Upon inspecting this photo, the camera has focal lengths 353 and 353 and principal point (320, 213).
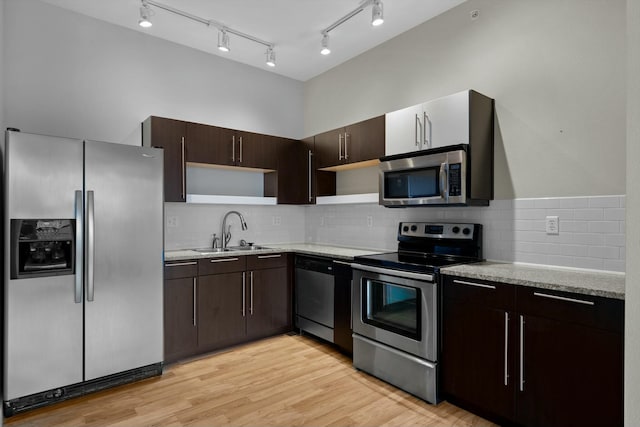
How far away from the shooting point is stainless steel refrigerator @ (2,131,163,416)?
2.28 m

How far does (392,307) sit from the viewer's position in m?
2.68

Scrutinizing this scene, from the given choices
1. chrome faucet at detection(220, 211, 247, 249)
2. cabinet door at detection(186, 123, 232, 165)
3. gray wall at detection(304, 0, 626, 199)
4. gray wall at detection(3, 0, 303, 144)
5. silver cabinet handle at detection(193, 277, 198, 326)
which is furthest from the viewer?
chrome faucet at detection(220, 211, 247, 249)

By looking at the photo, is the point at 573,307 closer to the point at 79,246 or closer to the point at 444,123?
the point at 444,123

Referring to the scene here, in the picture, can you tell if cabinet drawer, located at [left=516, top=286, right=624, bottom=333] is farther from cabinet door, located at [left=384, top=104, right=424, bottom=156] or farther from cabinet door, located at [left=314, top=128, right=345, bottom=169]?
cabinet door, located at [left=314, top=128, right=345, bottom=169]

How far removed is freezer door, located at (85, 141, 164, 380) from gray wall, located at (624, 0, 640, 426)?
2.86m

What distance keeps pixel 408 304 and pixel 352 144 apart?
67.3 inches

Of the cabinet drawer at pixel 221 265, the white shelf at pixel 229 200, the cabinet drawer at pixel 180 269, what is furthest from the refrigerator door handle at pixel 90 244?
the white shelf at pixel 229 200

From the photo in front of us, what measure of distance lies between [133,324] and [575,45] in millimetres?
3689

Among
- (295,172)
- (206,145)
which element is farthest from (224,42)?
(295,172)

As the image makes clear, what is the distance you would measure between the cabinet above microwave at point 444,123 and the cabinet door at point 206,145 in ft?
5.60

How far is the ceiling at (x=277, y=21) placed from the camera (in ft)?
9.71

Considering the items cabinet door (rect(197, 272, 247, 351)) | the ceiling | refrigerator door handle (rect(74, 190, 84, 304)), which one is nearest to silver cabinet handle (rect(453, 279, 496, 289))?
cabinet door (rect(197, 272, 247, 351))

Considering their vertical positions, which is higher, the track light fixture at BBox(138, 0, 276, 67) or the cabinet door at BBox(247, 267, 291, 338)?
the track light fixture at BBox(138, 0, 276, 67)

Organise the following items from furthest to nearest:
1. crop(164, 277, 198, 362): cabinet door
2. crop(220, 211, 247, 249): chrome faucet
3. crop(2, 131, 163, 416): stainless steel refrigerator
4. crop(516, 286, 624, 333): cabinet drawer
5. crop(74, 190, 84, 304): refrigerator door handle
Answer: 1. crop(220, 211, 247, 249): chrome faucet
2. crop(164, 277, 198, 362): cabinet door
3. crop(74, 190, 84, 304): refrigerator door handle
4. crop(2, 131, 163, 416): stainless steel refrigerator
5. crop(516, 286, 624, 333): cabinet drawer
